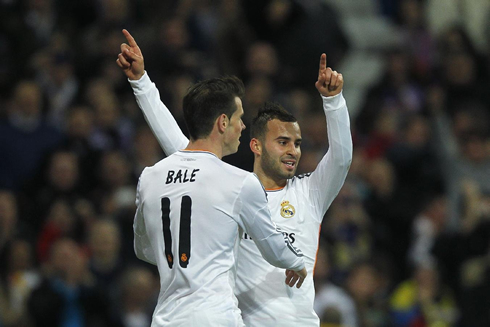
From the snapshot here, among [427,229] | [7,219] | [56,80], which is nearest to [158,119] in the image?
[7,219]

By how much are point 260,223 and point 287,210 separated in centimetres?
90

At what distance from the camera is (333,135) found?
5.64 meters

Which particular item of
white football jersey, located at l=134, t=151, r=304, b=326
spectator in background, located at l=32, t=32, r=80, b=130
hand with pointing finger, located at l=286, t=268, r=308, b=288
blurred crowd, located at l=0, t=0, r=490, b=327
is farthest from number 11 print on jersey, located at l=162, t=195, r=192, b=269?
spectator in background, located at l=32, t=32, r=80, b=130

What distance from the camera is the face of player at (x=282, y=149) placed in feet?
19.0

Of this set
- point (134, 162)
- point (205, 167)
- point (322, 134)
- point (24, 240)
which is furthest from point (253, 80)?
point (205, 167)

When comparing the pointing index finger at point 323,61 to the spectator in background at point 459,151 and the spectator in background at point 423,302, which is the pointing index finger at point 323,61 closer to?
the spectator in background at point 423,302

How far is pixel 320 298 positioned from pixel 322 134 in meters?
3.07

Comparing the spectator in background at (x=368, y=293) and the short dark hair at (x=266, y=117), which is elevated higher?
the short dark hair at (x=266, y=117)

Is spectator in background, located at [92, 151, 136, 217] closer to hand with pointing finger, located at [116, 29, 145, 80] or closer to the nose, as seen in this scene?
hand with pointing finger, located at [116, 29, 145, 80]

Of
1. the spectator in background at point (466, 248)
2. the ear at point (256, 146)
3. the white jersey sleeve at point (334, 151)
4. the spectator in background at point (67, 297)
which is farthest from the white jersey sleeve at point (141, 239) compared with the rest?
the spectator in background at point (466, 248)

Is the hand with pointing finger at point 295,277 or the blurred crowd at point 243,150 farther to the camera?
the blurred crowd at point 243,150

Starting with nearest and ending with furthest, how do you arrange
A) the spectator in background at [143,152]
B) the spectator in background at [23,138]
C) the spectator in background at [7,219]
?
the spectator in background at [7,219]
the spectator in background at [23,138]
the spectator in background at [143,152]

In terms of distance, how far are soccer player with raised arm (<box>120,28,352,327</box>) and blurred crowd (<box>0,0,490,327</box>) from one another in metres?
2.83

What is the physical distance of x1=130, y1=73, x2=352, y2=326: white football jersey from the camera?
5.60m
